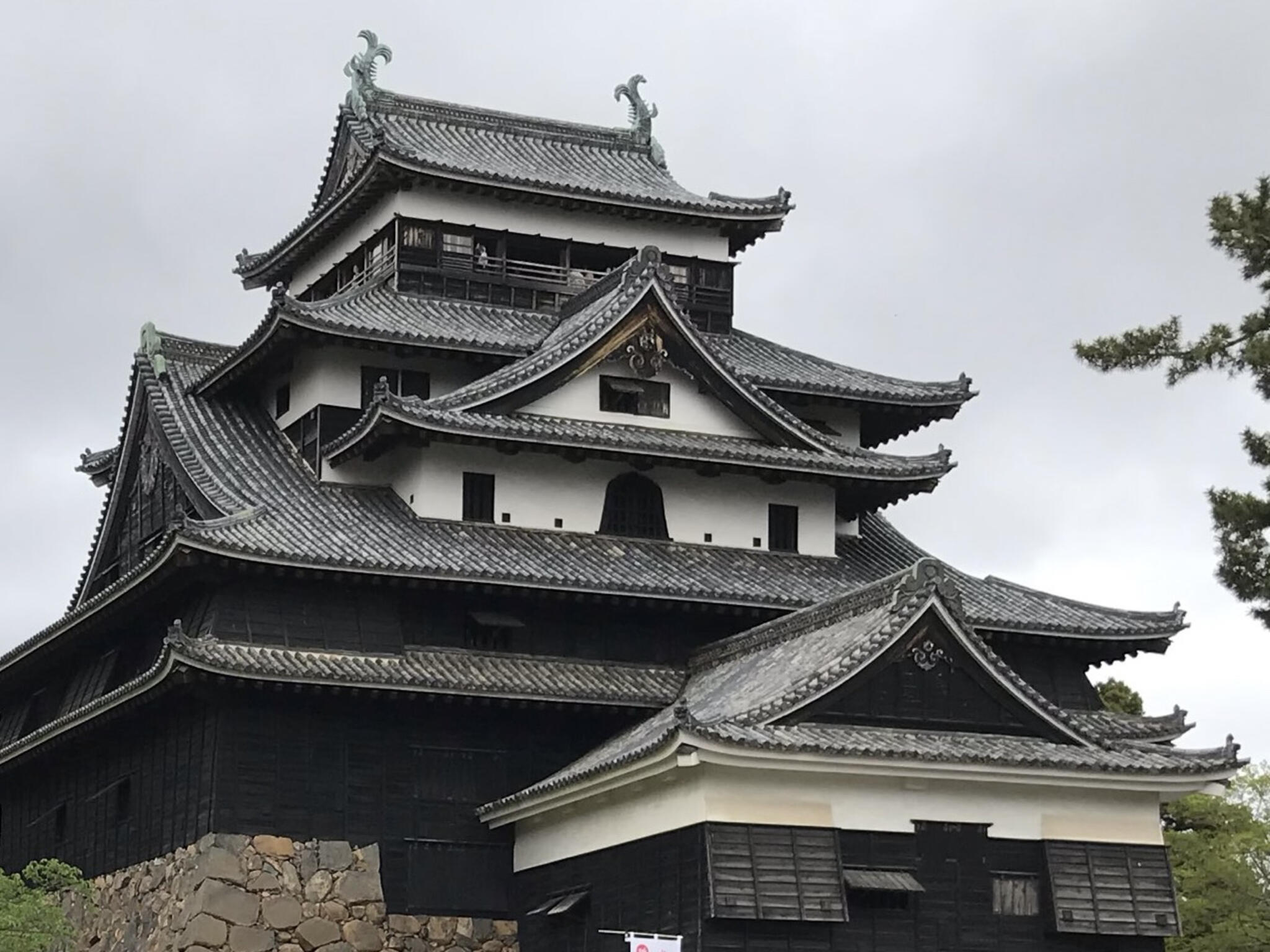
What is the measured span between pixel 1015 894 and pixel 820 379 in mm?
12920

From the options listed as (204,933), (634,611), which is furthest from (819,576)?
(204,933)

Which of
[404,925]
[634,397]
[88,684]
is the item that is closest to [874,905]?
[404,925]

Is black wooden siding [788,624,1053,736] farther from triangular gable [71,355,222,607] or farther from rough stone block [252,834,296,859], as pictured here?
triangular gable [71,355,222,607]

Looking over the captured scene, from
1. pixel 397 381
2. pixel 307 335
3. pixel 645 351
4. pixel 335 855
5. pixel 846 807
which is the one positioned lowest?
pixel 335 855

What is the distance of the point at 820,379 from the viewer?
1490 inches

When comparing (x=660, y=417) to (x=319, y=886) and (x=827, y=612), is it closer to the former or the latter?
(x=827, y=612)

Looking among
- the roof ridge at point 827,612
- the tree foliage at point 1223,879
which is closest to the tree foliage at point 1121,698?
the tree foliage at point 1223,879

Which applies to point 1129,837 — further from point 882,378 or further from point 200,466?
point 200,466

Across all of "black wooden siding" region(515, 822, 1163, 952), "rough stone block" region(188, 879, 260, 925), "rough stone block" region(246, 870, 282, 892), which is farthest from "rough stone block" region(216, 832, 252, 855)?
"black wooden siding" region(515, 822, 1163, 952)

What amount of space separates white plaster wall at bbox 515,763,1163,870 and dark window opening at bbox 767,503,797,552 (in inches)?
302

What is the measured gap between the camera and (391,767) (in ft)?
98.1

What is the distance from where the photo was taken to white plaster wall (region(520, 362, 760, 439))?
33688 mm

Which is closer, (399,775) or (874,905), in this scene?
(874,905)

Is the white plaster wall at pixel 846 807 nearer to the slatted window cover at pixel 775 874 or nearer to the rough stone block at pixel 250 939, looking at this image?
the slatted window cover at pixel 775 874
